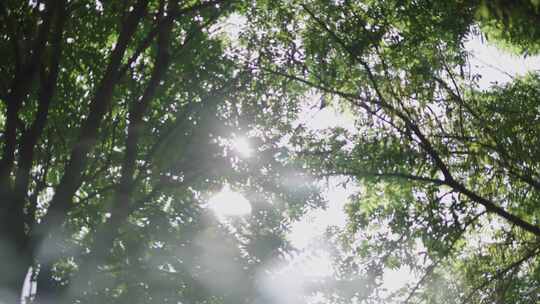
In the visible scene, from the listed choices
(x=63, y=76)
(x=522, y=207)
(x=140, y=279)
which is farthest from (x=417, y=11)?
(x=140, y=279)

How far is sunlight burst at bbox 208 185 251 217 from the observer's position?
41.0 feet

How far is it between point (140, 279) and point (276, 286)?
6810mm

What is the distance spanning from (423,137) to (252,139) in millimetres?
4977

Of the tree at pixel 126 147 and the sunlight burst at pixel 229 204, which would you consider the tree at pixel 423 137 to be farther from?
the sunlight burst at pixel 229 204

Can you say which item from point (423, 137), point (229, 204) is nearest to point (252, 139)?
point (229, 204)

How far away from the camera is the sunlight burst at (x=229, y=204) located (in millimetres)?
12500

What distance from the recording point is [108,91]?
21.0 feet

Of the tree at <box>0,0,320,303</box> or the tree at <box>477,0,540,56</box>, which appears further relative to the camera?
the tree at <box>0,0,320,303</box>

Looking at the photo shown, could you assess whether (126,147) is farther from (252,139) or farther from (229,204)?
(229,204)

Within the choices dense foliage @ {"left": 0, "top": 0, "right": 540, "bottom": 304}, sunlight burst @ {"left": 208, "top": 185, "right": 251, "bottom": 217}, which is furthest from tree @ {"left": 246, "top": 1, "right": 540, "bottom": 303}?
sunlight burst @ {"left": 208, "top": 185, "right": 251, "bottom": 217}

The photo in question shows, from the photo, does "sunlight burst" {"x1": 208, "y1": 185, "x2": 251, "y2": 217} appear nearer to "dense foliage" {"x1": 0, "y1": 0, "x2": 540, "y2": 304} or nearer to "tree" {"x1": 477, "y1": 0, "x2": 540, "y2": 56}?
"dense foliage" {"x1": 0, "y1": 0, "x2": 540, "y2": 304}

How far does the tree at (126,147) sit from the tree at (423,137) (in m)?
1.34

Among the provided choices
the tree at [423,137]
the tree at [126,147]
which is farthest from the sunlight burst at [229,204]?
the tree at [423,137]

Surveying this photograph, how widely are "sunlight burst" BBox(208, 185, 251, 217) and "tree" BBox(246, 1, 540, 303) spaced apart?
4.41 metres
